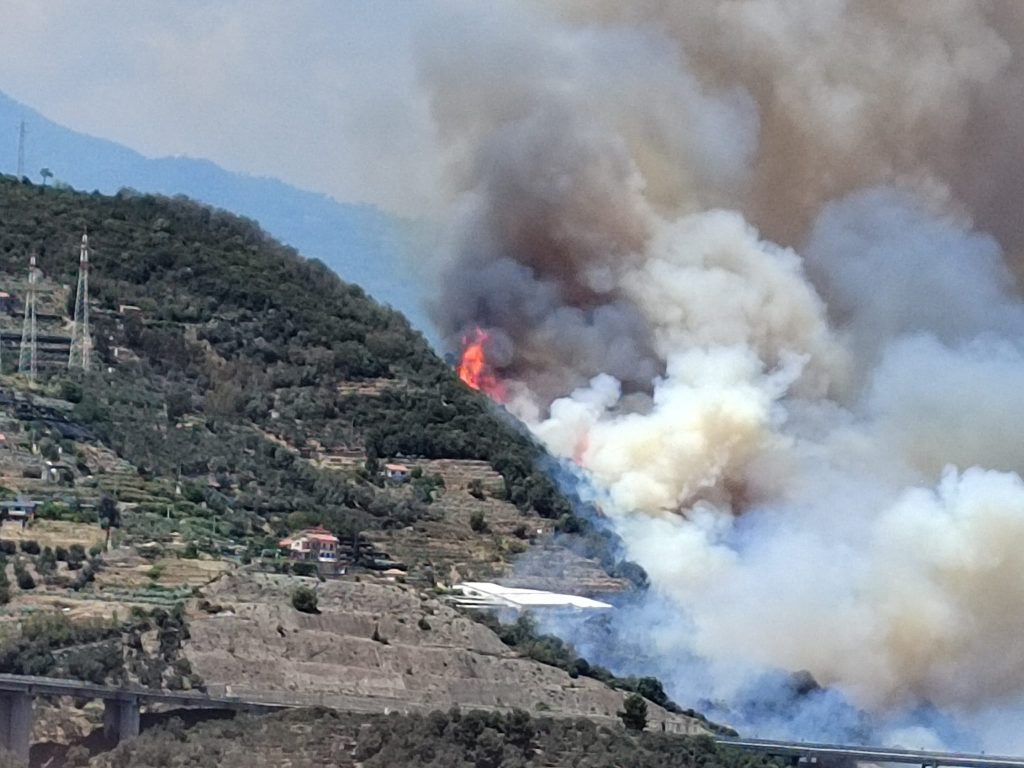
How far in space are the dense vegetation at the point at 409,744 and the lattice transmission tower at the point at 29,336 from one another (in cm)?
2602

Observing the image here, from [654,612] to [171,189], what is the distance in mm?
42810

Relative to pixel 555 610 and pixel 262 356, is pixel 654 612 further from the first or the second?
pixel 262 356

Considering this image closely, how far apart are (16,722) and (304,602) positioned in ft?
33.7

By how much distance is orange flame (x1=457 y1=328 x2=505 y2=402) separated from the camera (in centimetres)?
9106

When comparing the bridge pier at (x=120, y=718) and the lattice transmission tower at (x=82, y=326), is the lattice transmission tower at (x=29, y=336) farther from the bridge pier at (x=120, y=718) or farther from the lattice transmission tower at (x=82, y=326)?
the bridge pier at (x=120, y=718)

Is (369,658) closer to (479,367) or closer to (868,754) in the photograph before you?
(868,754)

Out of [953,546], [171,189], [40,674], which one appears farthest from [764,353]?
[171,189]

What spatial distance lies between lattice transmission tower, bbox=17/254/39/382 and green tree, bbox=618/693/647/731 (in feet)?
76.2

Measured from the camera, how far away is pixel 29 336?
92.8 meters

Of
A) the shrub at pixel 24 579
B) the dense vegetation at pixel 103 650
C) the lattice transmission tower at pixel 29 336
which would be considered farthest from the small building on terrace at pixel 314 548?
the lattice transmission tower at pixel 29 336

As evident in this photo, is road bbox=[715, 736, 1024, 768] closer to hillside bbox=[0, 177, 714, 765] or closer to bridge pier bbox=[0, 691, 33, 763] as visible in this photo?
hillside bbox=[0, 177, 714, 765]

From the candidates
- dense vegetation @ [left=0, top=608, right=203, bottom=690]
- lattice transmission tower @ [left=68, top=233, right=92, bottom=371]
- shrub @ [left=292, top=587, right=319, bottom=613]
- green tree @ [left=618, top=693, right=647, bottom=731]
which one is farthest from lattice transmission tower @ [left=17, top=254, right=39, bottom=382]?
green tree @ [left=618, top=693, right=647, bottom=731]

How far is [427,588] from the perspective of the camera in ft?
264

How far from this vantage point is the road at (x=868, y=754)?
2854 inches
